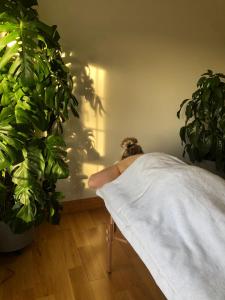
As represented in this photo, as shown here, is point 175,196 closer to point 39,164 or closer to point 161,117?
point 39,164

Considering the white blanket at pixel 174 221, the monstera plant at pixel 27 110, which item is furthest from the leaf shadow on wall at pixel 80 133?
the white blanket at pixel 174 221

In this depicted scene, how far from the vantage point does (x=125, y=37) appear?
2172mm

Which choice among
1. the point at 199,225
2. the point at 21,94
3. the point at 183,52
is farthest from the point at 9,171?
the point at 183,52

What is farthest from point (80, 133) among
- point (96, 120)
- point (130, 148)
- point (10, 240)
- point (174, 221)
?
point (174, 221)

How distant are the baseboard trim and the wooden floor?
265mm

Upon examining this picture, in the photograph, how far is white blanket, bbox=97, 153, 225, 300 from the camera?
0.80 m

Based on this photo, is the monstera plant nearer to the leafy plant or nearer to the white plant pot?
the white plant pot

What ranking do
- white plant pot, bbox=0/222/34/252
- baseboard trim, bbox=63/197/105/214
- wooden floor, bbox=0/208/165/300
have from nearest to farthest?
wooden floor, bbox=0/208/165/300 → white plant pot, bbox=0/222/34/252 → baseboard trim, bbox=63/197/105/214

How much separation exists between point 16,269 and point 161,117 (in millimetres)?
1681

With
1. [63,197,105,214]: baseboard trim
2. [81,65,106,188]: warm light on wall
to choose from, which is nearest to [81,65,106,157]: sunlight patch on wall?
[81,65,106,188]: warm light on wall

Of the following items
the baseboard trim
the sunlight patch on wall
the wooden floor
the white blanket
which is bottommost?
the wooden floor

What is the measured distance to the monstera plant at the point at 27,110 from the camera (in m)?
1.37

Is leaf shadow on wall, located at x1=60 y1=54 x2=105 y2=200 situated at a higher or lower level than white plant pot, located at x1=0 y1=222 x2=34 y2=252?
higher

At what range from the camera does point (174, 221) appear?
39.7 inches
